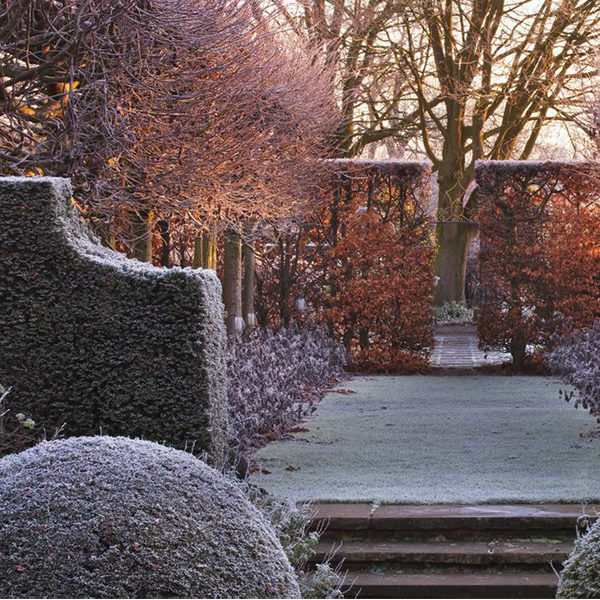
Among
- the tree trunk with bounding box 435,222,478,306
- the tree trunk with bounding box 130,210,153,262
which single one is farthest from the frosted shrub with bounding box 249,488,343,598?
the tree trunk with bounding box 435,222,478,306

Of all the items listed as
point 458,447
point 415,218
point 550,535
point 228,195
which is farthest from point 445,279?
point 550,535

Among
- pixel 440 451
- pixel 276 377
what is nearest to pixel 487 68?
pixel 276 377

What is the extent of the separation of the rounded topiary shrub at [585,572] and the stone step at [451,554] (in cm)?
263

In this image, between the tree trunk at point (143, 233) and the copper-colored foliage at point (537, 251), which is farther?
the copper-colored foliage at point (537, 251)

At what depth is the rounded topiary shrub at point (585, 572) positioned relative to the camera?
3.66m

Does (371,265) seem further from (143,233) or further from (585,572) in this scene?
(585,572)

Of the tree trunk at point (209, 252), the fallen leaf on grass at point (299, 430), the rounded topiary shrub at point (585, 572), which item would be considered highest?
A: the tree trunk at point (209, 252)

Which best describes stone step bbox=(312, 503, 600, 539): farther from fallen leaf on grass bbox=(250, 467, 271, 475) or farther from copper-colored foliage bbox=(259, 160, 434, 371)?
copper-colored foliage bbox=(259, 160, 434, 371)

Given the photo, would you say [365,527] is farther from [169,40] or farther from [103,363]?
[169,40]

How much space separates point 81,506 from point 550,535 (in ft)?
13.7

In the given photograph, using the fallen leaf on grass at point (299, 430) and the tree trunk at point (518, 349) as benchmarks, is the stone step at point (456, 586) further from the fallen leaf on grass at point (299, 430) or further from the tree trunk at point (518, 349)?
the tree trunk at point (518, 349)

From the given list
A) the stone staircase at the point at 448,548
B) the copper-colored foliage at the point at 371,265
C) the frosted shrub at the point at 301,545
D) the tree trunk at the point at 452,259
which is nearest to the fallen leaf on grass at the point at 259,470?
the stone staircase at the point at 448,548

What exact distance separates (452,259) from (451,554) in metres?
20.1

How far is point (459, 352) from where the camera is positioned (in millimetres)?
19719
